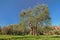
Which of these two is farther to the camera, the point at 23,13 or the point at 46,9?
the point at 23,13

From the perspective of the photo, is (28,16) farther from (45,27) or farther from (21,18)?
(45,27)

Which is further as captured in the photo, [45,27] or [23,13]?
[23,13]

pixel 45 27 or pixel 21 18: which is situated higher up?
pixel 21 18

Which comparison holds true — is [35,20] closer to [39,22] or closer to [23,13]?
[39,22]

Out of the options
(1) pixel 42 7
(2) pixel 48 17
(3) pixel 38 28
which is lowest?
(3) pixel 38 28

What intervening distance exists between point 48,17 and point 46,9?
2.28 metres

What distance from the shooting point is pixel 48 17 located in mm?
46906

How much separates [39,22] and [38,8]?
157 inches

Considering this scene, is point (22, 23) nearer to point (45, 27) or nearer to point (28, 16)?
point (28, 16)

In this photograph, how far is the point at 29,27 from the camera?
49156mm

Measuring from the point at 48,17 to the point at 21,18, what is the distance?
8.17 m

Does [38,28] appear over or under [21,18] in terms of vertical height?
under

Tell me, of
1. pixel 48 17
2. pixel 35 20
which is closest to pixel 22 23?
pixel 35 20

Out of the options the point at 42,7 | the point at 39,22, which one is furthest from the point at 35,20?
the point at 42,7
